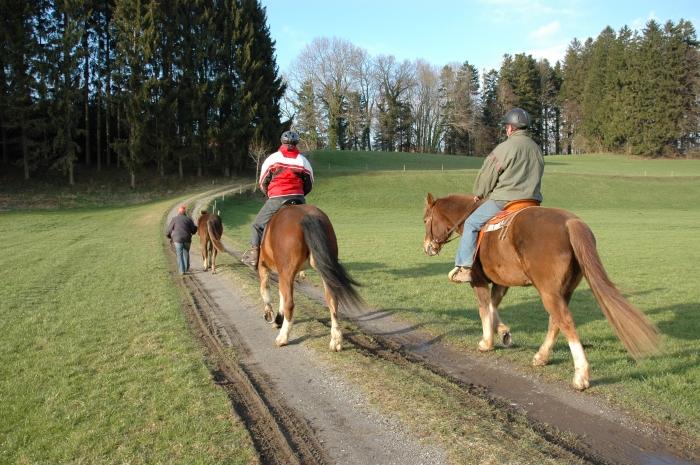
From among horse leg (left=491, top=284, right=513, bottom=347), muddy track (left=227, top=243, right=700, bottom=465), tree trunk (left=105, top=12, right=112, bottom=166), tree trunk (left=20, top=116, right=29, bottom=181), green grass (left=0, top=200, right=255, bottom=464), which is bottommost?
muddy track (left=227, top=243, right=700, bottom=465)

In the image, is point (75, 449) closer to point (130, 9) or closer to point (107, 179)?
point (107, 179)

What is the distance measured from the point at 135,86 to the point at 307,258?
44809mm

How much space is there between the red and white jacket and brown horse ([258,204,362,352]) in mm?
663

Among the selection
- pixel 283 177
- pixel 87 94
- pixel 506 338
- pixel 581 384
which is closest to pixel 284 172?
pixel 283 177

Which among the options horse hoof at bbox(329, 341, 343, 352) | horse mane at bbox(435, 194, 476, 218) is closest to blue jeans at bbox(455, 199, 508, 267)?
horse mane at bbox(435, 194, 476, 218)

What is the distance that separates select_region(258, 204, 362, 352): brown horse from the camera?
675 cm

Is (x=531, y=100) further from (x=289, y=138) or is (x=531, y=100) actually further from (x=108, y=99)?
(x=289, y=138)

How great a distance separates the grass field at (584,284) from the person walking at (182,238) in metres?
5.04

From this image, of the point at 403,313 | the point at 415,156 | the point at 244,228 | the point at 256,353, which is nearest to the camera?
the point at 256,353

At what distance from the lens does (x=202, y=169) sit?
4962 cm

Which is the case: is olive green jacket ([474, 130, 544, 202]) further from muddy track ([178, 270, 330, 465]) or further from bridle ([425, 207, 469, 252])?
muddy track ([178, 270, 330, 465])

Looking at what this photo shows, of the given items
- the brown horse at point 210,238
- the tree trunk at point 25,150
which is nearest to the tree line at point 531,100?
the tree trunk at point 25,150

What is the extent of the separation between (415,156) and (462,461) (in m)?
75.0

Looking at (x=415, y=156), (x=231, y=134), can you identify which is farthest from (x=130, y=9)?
(x=415, y=156)
